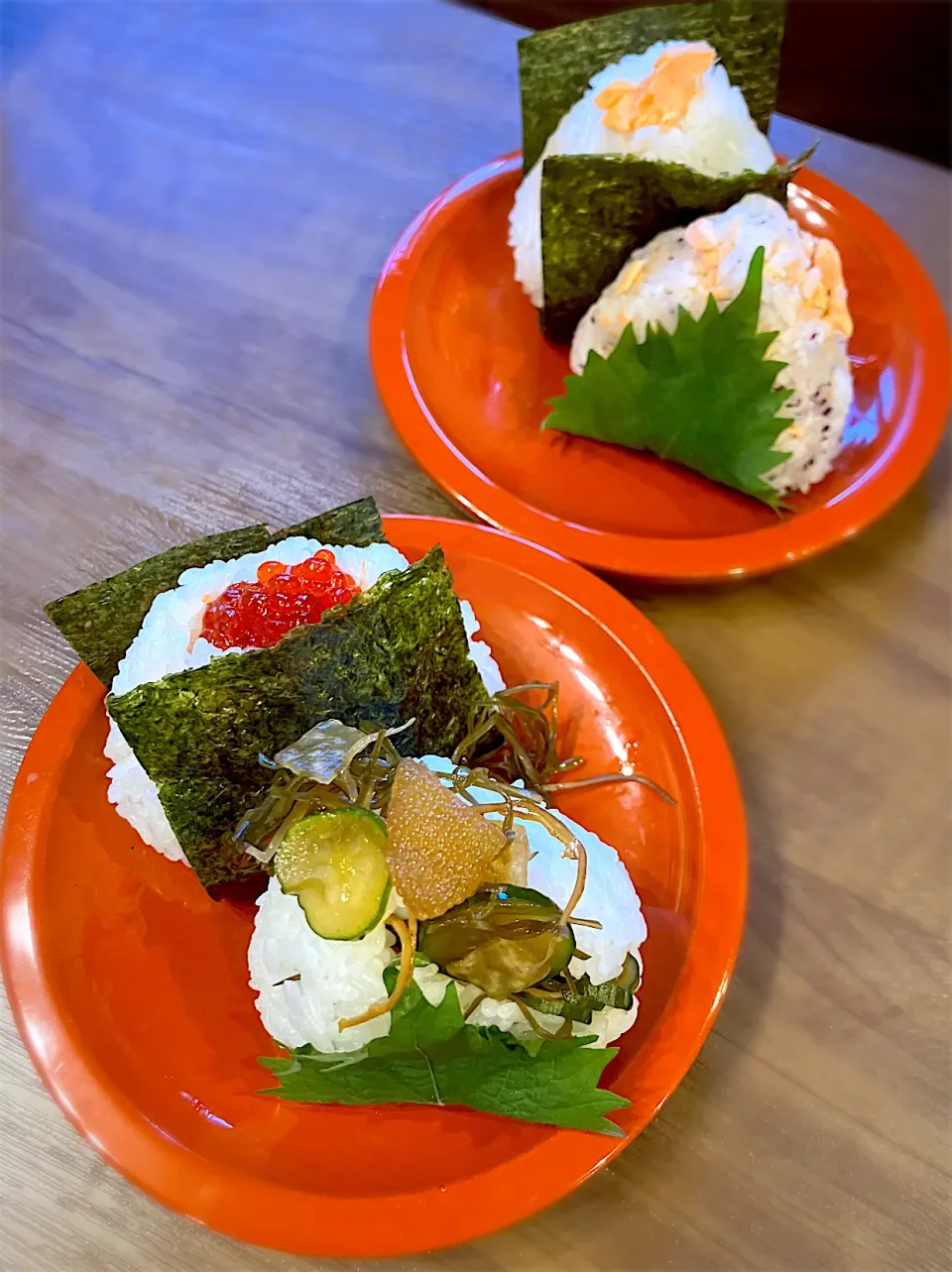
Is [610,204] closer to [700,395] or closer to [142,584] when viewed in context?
[700,395]

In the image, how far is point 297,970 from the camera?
0.94 m

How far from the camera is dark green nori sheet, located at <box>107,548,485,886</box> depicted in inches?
37.1

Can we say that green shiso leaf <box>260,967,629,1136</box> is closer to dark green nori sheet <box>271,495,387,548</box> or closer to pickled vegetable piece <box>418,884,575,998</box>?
pickled vegetable piece <box>418,884,575,998</box>

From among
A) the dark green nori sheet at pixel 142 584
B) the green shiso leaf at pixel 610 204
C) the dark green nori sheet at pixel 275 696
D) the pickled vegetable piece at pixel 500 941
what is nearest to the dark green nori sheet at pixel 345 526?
the dark green nori sheet at pixel 142 584

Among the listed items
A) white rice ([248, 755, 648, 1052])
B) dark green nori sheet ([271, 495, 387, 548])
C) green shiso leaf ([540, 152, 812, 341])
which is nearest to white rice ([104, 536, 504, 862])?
dark green nori sheet ([271, 495, 387, 548])

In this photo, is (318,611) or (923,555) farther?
(923,555)

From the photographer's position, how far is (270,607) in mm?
1021

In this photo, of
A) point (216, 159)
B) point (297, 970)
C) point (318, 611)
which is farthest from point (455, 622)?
point (216, 159)

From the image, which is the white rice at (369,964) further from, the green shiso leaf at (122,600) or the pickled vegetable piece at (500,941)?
the green shiso leaf at (122,600)

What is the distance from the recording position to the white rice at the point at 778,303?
53.2 inches

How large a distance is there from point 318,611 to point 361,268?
0.94m

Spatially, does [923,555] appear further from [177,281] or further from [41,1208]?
[41,1208]

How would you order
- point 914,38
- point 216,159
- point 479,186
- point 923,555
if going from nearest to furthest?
point 923,555
point 479,186
point 216,159
point 914,38

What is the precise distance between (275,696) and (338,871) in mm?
189
